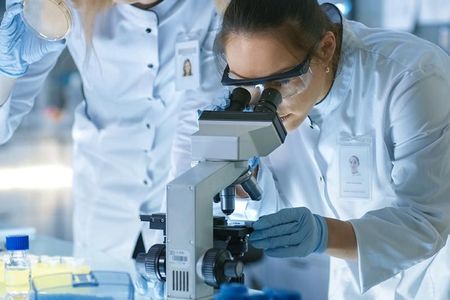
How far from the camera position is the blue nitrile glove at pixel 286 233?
1607 mm

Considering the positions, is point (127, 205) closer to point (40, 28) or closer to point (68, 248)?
point (68, 248)

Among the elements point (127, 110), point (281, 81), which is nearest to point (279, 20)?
point (281, 81)

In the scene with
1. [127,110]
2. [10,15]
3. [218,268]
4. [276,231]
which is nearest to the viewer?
[218,268]

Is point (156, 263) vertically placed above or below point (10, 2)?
below

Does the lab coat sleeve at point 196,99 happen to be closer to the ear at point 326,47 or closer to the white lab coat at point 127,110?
the white lab coat at point 127,110

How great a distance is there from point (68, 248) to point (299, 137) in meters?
0.95

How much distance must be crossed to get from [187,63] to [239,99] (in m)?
1.04

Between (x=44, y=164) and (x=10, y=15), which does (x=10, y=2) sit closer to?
(x=10, y=15)

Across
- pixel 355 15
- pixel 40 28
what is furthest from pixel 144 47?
pixel 355 15

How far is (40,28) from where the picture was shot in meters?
2.18

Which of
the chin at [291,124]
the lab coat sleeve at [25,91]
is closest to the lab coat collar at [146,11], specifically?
the lab coat sleeve at [25,91]

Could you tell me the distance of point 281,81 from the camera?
1743 millimetres

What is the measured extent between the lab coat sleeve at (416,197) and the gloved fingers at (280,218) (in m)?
0.20

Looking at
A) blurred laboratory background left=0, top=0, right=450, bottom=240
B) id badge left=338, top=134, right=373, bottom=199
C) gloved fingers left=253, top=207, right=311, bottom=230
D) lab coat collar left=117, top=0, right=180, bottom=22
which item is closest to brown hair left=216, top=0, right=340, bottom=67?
id badge left=338, top=134, right=373, bottom=199
